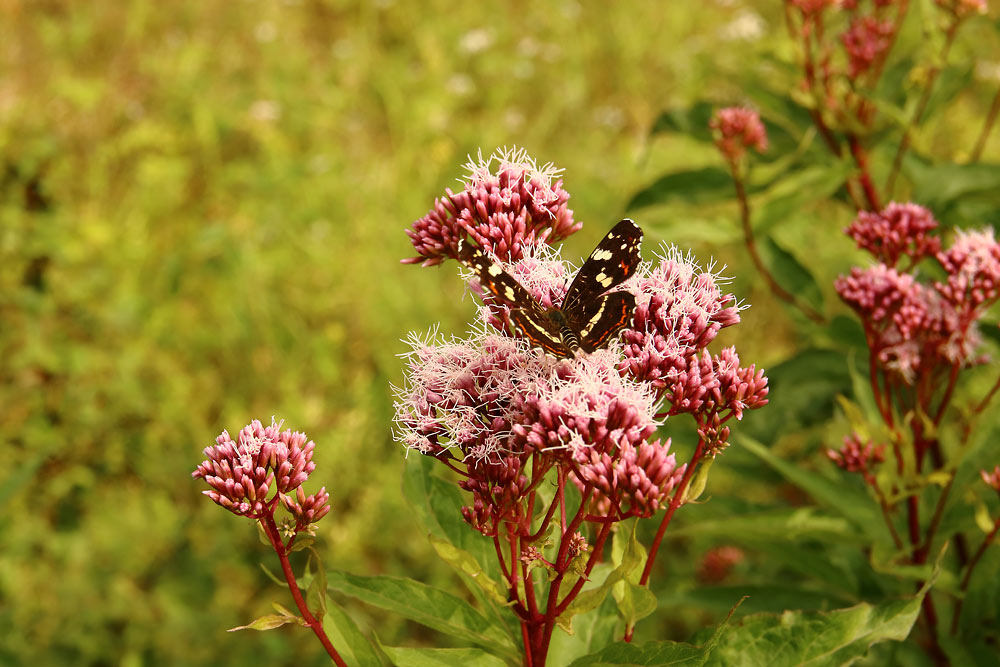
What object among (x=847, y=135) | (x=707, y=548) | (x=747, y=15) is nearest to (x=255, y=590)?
(x=707, y=548)

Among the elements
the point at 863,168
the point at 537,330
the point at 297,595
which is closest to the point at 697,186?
the point at 863,168

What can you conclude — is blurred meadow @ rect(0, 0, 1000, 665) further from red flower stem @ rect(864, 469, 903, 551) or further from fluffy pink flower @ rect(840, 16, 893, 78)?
red flower stem @ rect(864, 469, 903, 551)

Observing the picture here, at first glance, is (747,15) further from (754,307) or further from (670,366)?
(670,366)

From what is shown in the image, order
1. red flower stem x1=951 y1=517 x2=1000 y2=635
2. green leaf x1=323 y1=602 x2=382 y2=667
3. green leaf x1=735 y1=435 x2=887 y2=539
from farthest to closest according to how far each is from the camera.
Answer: green leaf x1=735 y1=435 x2=887 y2=539
red flower stem x1=951 y1=517 x2=1000 y2=635
green leaf x1=323 y1=602 x2=382 y2=667

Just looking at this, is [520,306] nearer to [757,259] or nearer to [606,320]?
[606,320]

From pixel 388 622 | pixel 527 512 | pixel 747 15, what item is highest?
pixel 747 15

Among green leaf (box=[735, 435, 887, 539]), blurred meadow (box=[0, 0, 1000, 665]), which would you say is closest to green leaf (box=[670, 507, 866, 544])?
green leaf (box=[735, 435, 887, 539])
